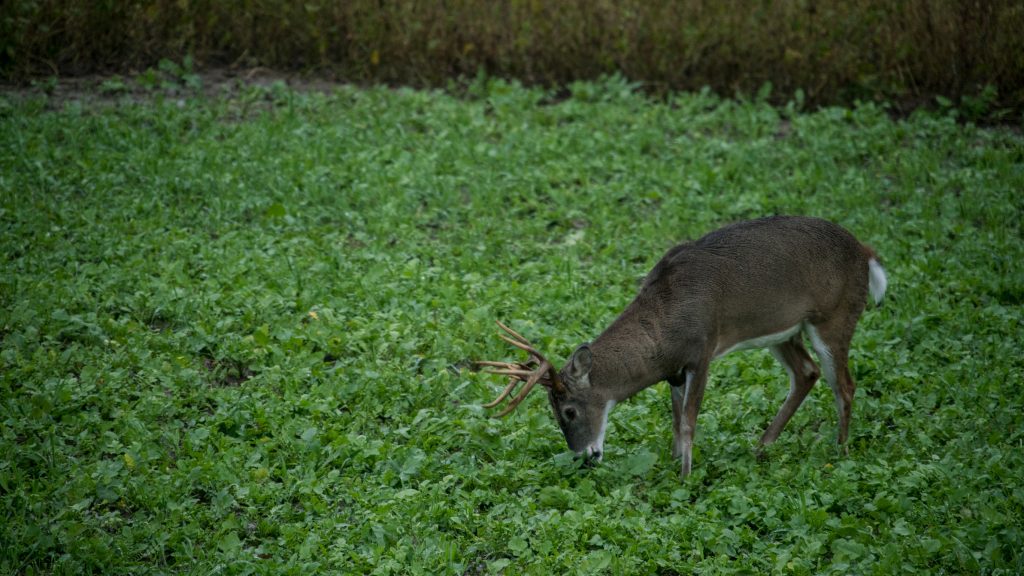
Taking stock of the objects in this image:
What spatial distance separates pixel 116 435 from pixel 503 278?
329cm

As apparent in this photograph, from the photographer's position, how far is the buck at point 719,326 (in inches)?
234


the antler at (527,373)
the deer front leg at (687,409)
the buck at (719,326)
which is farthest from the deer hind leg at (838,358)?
the antler at (527,373)

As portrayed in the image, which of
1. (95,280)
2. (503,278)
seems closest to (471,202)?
(503,278)

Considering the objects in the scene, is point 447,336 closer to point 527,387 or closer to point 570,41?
point 527,387

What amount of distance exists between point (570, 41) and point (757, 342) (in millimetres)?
6940

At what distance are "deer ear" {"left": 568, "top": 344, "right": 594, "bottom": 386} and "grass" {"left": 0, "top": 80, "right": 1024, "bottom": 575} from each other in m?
0.50

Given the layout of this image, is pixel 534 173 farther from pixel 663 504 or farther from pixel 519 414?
pixel 663 504

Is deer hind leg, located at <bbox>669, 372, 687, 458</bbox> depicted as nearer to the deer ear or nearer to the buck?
the buck

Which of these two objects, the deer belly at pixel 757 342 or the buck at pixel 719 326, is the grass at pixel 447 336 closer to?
the buck at pixel 719 326

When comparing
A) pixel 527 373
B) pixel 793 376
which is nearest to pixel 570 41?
pixel 793 376

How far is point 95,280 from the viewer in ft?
24.9

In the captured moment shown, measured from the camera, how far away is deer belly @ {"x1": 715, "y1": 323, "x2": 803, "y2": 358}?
6191 mm

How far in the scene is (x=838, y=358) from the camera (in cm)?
633

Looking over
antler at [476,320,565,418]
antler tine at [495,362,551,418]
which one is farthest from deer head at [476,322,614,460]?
antler tine at [495,362,551,418]
